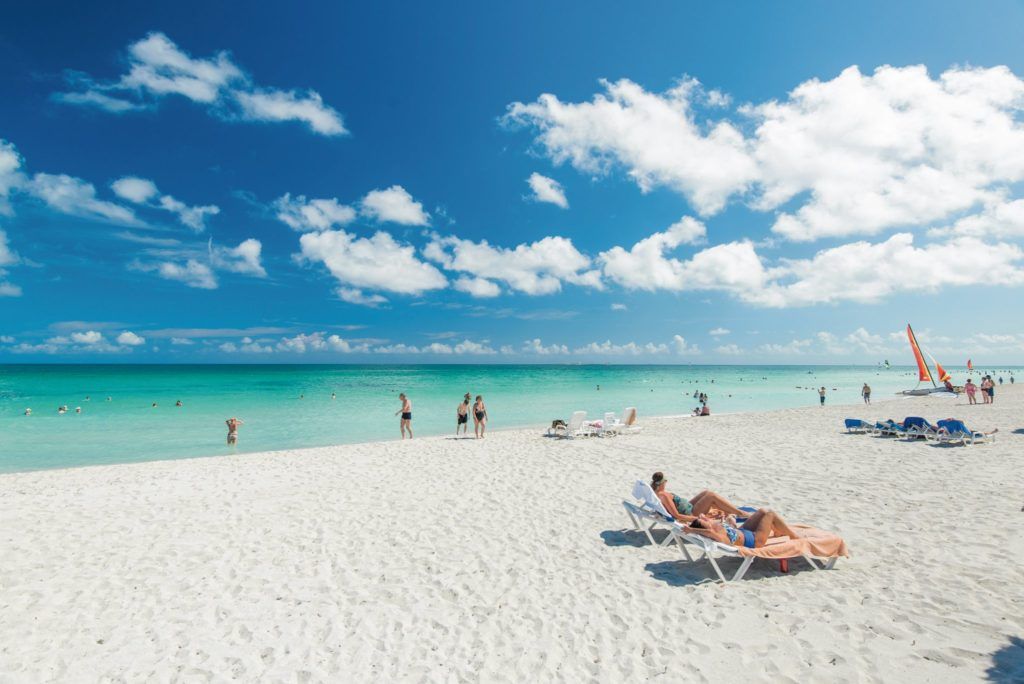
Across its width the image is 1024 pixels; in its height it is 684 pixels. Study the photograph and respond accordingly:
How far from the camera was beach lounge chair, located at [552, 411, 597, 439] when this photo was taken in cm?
1802

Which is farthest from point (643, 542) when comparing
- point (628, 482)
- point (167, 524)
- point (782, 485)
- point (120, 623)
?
point (167, 524)

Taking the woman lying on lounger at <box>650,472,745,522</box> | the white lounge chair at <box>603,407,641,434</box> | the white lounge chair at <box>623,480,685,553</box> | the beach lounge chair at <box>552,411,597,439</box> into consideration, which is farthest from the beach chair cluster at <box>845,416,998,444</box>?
the white lounge chair at <box>623,480,685,553</box>

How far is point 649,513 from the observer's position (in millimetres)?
7605

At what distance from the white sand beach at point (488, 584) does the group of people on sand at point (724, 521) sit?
0.45 metres

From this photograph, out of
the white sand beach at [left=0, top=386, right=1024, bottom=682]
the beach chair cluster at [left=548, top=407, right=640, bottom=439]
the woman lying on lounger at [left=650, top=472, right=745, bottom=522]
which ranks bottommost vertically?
the white sand beach at [left=0, top=386, right=1024, bottom=682]

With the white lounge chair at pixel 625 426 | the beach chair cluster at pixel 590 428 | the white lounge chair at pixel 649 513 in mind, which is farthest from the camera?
the white lounge chair at pixel 625 426

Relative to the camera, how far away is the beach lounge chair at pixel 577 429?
59.1 feet

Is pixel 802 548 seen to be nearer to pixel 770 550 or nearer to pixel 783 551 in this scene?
pixel 783 551

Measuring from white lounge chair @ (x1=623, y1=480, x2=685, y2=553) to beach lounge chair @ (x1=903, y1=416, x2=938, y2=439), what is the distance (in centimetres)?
1281

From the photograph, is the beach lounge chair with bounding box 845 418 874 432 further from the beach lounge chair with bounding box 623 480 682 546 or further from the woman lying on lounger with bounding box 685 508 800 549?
the woman lying on lounger with bounding box 685 508 800 549

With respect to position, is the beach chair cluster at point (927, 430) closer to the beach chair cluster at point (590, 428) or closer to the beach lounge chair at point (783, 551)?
the beach chair cluster at point (590, 428)

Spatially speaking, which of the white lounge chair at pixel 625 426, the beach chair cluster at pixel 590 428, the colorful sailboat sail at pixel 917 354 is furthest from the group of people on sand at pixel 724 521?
the colorful sailboat sail at pixel 917 354

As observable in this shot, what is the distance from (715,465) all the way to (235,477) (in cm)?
1194

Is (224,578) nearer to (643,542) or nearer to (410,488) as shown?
(410,488)
